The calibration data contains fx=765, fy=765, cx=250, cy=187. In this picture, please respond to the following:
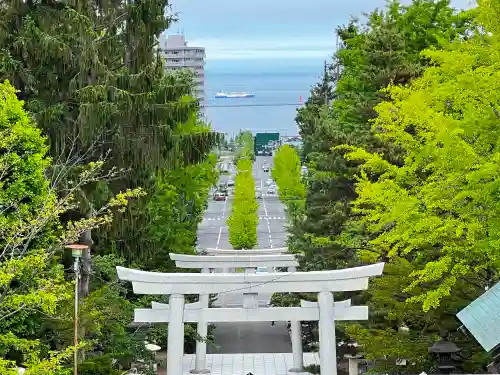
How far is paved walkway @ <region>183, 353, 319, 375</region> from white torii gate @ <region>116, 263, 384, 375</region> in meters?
7.01

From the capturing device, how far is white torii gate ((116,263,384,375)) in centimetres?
1477

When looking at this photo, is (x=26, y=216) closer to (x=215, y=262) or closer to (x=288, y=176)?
(x=215, y=262)

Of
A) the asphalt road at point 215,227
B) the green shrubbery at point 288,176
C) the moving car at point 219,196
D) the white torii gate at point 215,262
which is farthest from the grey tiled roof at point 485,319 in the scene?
the moving car at point 219,196

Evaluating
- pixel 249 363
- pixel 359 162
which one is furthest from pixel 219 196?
pixel 359 162

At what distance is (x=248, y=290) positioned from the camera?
15.1 meters

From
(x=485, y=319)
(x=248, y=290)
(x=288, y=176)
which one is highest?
(x=485, y=319)

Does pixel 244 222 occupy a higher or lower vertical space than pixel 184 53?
lower

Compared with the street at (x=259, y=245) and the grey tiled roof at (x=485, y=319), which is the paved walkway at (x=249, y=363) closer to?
the street at (x=259, y=245)

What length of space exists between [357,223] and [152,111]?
5.64 metres

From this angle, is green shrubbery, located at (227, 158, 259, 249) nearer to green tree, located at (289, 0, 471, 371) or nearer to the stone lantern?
green tree, located at (289, 0, 471, 371)

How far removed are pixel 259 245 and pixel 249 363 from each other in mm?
25524

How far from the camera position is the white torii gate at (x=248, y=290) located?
1477 centimetres

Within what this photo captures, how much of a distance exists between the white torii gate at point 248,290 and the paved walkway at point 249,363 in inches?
276

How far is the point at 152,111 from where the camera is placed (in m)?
18.5
